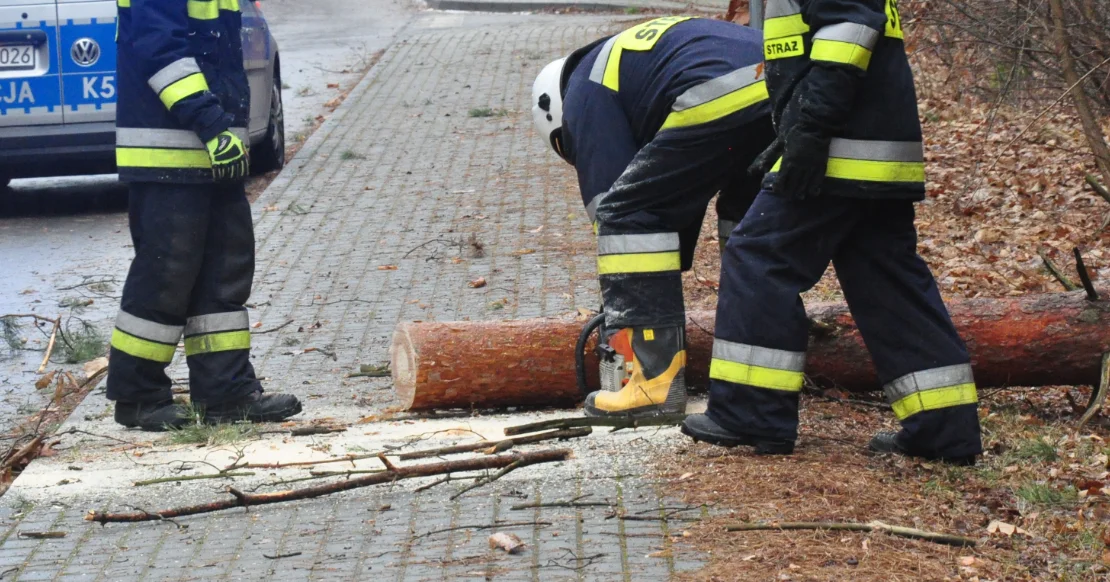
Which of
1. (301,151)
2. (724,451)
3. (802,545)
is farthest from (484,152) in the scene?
(802,545)

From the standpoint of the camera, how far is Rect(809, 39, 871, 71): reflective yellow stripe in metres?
3.76

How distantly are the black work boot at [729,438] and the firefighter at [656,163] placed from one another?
1.52 feet

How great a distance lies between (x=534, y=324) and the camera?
5035 millimetres

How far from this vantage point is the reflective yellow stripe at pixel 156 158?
500 centimetres

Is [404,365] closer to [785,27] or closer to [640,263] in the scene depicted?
[640,263]

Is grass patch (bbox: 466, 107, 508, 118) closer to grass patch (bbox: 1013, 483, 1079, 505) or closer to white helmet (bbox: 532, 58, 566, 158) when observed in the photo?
white helmet (bbox: 532, 58, 566, 158)

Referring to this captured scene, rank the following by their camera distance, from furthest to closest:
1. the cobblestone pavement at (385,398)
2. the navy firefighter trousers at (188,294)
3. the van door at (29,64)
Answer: the van door at (29,64) → the navy firefighter trousers at (188,294) → the cobblestone pavement at (385,398)

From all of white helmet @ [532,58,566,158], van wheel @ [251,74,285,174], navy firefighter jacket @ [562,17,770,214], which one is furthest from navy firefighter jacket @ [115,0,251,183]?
van wheel @ [251,74,285,174]

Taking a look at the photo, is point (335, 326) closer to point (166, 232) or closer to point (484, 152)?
point (166, 232)

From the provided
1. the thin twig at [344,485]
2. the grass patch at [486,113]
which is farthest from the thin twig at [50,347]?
the grass patch at [486,113]

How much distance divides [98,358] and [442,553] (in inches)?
139

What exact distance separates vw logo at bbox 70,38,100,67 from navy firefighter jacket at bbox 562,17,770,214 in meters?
4.61

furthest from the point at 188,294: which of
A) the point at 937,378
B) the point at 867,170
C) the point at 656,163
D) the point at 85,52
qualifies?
the point at 85,52

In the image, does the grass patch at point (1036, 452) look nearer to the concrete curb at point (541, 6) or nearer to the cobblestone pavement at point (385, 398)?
the cobblestone pavement at point (385, 398)
